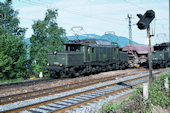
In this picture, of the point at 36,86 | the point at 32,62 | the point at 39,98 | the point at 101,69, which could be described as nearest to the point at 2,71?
the point at 32,62

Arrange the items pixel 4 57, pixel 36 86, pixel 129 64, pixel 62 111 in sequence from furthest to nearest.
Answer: pixel 129 64 → pixel 4 57 → pixel 36 86 → pixel 62 111

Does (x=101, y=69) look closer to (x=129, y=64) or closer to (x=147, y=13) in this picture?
(x=129, y=64)

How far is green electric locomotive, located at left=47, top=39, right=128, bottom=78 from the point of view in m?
17.3

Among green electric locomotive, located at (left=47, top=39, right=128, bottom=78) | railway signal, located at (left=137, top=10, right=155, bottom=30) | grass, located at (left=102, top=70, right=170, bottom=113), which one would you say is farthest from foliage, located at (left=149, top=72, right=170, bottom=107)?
green electric locomotive, located at (left=47, top=39, right=128, bottom=78)

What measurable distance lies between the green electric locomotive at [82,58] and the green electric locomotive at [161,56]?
6.26 m

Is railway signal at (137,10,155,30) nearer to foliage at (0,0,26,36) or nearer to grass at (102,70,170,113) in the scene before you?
grass at (102,70,170,113)

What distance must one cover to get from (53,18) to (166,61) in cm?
2158

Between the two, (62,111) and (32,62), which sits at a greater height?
(32,62)

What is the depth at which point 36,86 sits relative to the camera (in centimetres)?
1359

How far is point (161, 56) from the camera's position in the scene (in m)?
25.7

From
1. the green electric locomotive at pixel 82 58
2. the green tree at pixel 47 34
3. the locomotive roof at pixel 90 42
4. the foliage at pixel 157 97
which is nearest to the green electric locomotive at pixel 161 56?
the green electric locomotive at pixel 82 58

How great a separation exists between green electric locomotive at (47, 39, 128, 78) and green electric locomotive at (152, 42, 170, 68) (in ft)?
20.5

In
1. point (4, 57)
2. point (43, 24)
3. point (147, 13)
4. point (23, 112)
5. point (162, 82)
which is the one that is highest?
point (43, 24)

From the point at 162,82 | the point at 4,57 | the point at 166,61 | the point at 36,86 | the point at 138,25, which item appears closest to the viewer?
the point at 138,25
